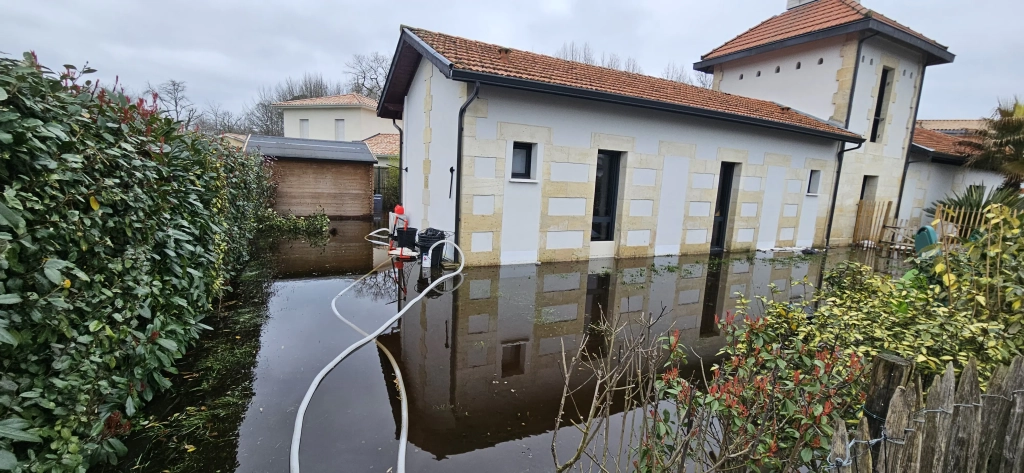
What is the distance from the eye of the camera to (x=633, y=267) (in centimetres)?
869

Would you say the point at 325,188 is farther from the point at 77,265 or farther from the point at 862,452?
the point at 862,452

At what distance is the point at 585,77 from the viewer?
8969 millimetres

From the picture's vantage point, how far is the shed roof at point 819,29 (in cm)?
1156

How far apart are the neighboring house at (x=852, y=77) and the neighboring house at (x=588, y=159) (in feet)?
4.83

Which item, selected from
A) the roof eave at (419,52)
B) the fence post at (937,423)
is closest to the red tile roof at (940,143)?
the roof eave at (419,52)

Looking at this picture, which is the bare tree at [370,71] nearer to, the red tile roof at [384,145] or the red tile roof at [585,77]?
the red tile roof at [384,145]

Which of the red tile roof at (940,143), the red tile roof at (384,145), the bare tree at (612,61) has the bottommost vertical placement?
the red tile roof at (384,145)

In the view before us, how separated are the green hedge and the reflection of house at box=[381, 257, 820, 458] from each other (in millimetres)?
1711

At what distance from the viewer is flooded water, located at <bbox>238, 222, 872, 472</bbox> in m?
2.80

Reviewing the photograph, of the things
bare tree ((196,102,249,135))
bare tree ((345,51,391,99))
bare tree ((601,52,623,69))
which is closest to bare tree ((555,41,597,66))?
bare tree ((601,52,623,69))

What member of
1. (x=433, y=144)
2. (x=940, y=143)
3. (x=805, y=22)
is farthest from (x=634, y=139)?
(x=940, y=143)

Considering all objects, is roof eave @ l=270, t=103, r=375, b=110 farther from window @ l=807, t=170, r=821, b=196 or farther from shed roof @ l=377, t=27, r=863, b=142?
window @ l=807, t=170, r=821, b=196

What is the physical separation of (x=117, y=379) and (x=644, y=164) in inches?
352

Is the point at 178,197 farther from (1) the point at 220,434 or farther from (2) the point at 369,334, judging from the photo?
(2) the point at 369,334
